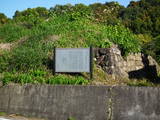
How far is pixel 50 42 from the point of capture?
51.7 feet

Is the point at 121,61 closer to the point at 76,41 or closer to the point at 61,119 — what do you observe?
the point at 76,41

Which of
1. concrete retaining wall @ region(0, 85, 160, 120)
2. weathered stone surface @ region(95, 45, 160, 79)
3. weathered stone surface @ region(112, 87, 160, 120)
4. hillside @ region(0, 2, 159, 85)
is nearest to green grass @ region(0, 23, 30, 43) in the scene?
hillside @ region(0, 2, 159, 85)

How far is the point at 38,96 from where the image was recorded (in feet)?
38.5

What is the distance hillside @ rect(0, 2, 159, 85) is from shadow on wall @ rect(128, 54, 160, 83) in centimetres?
69

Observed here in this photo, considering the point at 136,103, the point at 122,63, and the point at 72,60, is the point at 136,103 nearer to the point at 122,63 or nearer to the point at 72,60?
the point at 72,60

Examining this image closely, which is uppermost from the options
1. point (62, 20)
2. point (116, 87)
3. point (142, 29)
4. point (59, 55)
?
point (142, 29)

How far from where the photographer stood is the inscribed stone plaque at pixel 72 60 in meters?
12.8

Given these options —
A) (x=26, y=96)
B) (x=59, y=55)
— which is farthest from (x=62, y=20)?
(x=26, y=96)

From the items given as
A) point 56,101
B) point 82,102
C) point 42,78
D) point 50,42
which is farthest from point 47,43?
point 82,102

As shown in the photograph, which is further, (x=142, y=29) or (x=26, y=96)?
(x=142, y=29)

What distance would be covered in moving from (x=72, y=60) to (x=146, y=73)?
5104mm

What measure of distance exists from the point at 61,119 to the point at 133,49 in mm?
6283

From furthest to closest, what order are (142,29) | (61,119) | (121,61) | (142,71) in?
(142,29), (142,71), (121,61), (61,119)

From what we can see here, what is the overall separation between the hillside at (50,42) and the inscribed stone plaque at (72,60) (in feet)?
0.99
